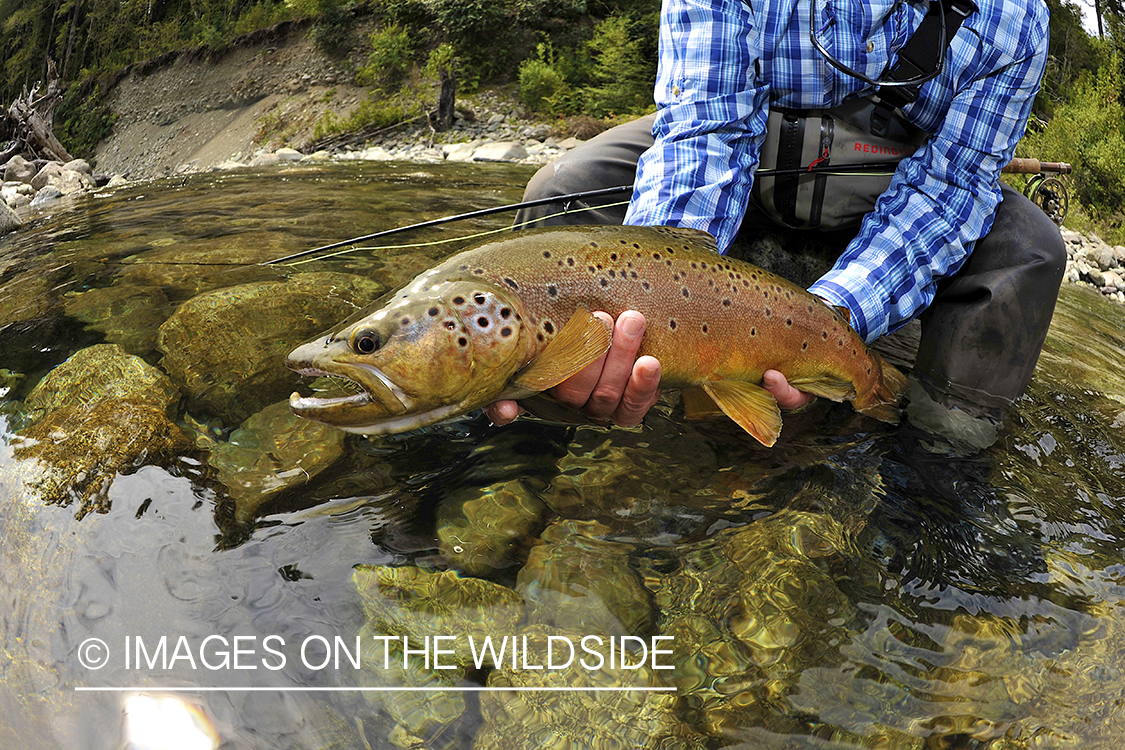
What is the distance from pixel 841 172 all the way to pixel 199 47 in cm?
4183

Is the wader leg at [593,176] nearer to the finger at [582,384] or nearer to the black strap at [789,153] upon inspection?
the black strap at [789,153]

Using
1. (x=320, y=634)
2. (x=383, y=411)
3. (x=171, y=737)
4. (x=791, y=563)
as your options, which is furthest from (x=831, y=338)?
(x=171, y=737)

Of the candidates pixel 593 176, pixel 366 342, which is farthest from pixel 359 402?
pixel 593 176

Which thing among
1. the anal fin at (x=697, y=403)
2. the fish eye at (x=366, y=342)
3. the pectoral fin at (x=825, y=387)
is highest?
the fish eye at (x=366, y=342)

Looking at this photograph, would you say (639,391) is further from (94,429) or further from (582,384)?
(94,429)

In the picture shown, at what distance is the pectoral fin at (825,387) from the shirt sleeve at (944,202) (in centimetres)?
27

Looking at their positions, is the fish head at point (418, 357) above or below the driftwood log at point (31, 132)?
above

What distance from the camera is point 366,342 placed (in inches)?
60.2

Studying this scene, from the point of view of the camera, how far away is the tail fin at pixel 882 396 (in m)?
2.31

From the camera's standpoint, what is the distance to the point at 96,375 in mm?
2338

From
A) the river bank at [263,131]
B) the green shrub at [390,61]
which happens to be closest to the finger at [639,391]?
the river bank at [263,131]

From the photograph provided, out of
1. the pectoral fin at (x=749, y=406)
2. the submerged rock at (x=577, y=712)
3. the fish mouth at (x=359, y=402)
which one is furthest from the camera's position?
the pectoral fin at (x=749, y=406)

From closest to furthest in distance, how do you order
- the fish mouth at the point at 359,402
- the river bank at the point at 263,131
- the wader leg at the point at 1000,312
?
the fish mouth at the point at 359,402, the wader leg at the point at 1000,312, the river bank at the point at 263,131

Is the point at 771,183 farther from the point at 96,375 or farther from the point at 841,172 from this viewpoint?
the point at 96,375
